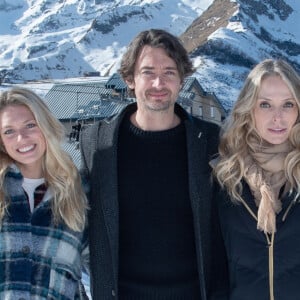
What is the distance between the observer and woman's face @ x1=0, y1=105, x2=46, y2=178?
2.73 metres

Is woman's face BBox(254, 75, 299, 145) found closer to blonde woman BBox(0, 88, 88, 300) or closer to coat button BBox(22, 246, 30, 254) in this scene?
blonde woman BBox(0, 88, 88, 300)

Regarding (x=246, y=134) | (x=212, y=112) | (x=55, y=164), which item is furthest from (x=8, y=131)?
(x=212, y=112)

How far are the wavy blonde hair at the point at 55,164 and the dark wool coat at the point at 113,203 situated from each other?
0.12 m

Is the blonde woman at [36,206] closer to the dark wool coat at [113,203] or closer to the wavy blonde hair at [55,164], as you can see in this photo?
the wavy blonde hair at [55,164]

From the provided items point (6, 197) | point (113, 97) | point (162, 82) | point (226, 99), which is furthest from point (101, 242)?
point (226, 99)

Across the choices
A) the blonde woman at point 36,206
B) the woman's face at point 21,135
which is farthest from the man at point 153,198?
the woman's face at point 21,135

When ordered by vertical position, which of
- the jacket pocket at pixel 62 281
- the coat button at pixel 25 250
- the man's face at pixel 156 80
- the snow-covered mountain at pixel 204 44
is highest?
the snow-covered mountain at pixel 204 44

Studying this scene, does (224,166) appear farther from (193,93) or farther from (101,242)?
(193,93)

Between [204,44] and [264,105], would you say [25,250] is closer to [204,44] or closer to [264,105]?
[264,105]

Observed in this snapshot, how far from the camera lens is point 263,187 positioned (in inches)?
104

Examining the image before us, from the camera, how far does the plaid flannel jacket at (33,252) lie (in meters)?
2.64

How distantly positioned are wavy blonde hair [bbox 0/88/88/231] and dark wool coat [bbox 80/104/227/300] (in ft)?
0.39

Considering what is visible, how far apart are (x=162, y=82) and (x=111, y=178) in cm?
48

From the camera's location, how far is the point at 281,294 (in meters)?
2.58
